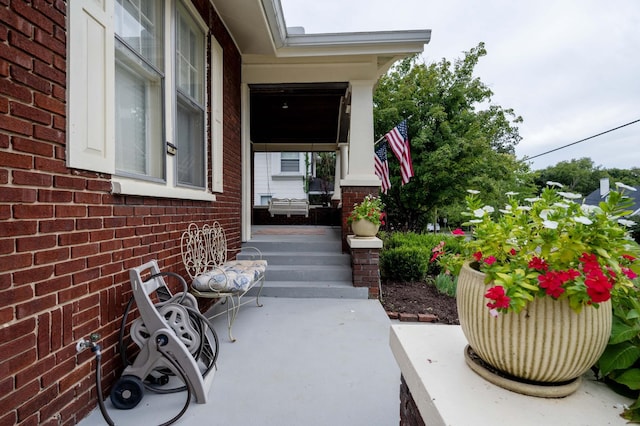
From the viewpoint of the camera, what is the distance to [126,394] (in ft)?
5.80

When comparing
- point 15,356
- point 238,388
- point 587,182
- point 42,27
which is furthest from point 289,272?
point 587,182

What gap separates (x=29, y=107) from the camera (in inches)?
53.9

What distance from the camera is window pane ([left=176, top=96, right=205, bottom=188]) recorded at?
2922 mm

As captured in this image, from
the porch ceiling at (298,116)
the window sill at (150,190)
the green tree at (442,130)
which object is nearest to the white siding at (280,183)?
the porch ceiling at (298,116)

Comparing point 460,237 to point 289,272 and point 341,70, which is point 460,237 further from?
point 341,70

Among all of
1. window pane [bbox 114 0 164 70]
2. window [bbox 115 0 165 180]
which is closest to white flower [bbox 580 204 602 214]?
window [bbox 115 0 165 180]

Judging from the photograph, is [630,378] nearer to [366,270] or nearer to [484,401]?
[484,401]

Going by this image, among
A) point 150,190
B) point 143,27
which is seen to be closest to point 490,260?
point 150,190

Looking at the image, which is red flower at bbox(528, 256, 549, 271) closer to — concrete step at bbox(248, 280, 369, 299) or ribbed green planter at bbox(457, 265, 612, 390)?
ribbed green planter at bbox(457, 265, 612, 390)

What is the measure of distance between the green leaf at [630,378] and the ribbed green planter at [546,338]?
73 mm

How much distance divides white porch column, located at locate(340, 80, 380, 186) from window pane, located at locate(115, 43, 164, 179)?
258 centimetres

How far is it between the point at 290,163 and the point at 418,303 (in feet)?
44.1

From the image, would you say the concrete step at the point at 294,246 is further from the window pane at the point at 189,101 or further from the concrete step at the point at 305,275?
the window pane at the point at 189,101

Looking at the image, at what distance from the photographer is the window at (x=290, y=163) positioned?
16.4m
